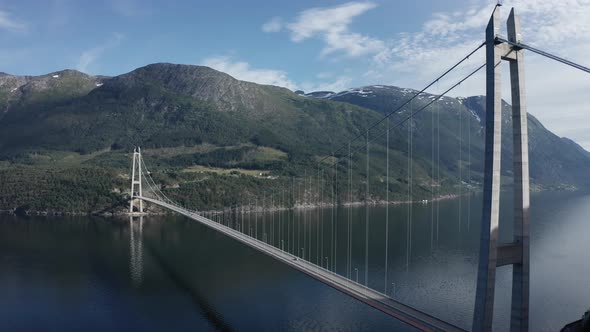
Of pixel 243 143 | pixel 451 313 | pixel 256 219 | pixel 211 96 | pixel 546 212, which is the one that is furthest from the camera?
pixel 211 96

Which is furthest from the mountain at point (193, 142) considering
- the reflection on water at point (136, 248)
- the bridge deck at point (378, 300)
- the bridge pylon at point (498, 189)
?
the bridge pylon at point (498, 189)

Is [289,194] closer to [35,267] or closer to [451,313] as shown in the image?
[35,267]

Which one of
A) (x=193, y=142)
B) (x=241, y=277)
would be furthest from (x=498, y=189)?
(x=193, y=142)

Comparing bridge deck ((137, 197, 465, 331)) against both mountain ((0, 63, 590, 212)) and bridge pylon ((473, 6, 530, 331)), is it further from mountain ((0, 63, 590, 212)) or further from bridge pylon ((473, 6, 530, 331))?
mountain ((0, 63, 590, 212))

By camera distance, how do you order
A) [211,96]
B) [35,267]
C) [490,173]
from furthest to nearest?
[211,96], [35,267], [490,173]

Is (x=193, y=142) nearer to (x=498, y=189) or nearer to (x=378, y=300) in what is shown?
(x=378, y=300)

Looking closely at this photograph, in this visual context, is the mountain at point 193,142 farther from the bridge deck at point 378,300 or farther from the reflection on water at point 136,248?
the bridge deck at point 378,300

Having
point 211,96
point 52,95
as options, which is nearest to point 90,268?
point 211,96
